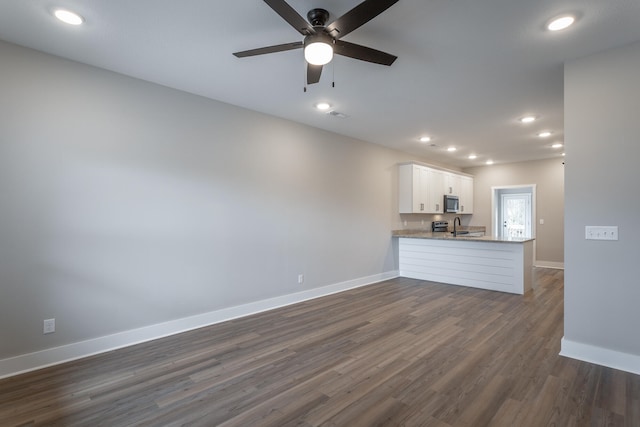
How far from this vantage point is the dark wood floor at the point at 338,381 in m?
2.01

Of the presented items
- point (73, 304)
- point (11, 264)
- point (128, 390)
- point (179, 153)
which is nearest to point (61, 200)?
point (11, 264)

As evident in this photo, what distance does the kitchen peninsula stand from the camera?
5.04 metres

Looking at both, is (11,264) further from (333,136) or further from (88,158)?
(333,136)

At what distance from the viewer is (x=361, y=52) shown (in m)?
2.19

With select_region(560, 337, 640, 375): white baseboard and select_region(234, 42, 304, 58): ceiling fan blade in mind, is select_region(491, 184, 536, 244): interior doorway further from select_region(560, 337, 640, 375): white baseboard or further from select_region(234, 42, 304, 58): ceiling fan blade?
select_region(234, 42, 304, 58): ceiling fan blade

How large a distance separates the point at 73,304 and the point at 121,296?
38 centimetres

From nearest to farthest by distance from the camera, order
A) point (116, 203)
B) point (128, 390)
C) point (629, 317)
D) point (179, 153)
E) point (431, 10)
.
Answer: point (431, 10) → point (128, 390) → point (629, 317) → point (116, 203) → point (179, 153)

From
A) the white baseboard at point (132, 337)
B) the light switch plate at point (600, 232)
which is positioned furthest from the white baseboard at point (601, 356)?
the white baseboard at point (132, 337)

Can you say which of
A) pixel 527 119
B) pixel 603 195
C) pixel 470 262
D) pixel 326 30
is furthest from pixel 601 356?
pixel 326 30

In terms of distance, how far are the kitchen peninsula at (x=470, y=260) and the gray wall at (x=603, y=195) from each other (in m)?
2.36

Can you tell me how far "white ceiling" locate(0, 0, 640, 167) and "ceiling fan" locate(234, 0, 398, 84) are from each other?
26 centimetres

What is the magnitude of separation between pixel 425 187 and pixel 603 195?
14.0 ft

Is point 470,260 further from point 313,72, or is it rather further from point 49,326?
point 49,326

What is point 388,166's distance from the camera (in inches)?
252
